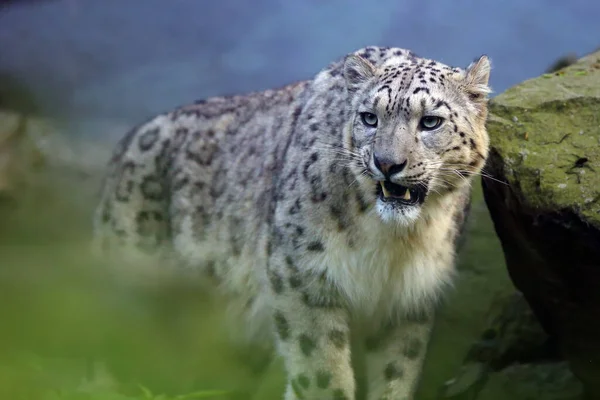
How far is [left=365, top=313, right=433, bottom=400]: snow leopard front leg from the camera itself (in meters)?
3.55

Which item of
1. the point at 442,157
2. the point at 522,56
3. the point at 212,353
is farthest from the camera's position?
the point at 522,56

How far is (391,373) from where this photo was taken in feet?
11.7

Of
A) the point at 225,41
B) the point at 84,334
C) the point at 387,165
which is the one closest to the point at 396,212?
the point at 387,165

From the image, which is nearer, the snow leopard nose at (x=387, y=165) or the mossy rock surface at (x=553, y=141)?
the snow leopard nose at (x=387, y=165)

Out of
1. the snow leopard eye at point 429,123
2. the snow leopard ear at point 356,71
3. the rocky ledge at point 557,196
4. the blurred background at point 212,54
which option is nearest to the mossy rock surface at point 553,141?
the rocky ledge at point 557,196

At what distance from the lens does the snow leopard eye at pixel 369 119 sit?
2975 mm

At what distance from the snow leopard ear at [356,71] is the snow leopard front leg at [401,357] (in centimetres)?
117

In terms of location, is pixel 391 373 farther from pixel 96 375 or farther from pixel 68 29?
pixel 68 29

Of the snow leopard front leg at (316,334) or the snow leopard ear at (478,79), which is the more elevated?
the snow leopard ear at (478,79)

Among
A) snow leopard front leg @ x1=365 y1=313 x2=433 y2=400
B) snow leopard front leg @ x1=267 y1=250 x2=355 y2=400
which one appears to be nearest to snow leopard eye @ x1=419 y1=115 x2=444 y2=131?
snow leopard front leg @ x1=267 y1=250 x2=355 y2=400

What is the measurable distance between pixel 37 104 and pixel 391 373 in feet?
12.2

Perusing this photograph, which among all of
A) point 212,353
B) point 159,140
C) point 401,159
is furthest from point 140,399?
point 159,140

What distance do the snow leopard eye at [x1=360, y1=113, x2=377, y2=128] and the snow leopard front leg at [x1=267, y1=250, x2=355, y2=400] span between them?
0.77m

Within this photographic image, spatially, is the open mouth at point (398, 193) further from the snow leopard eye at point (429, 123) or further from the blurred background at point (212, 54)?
the blurred background at point (212, 54)
